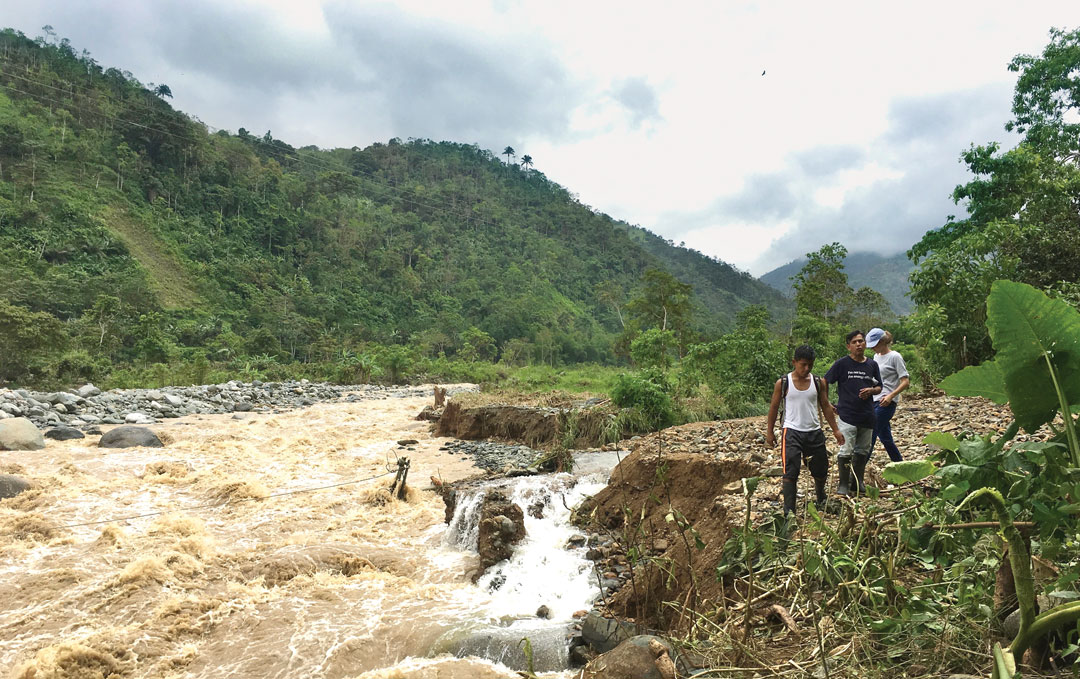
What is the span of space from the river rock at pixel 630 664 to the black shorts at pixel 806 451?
1.75 metres

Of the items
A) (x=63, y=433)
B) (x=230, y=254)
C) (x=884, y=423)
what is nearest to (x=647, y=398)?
(x=884, y=423)

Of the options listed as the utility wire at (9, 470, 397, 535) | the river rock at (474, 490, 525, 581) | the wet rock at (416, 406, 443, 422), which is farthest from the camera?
the wet rock at (416, 406, 443, 422)

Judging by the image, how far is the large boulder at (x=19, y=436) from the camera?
11578 millimetres

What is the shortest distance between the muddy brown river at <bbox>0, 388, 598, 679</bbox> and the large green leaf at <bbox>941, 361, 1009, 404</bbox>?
4116 mm

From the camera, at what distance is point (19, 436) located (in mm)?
11703

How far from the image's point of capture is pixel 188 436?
44.8 feet

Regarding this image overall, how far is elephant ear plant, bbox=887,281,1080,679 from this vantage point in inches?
56.5

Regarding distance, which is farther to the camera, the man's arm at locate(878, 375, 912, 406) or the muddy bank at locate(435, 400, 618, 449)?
the muddy bank at locate(435, 400, 618, 449)

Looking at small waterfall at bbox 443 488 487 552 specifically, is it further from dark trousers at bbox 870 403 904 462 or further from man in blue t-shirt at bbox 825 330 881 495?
dark trousers at bbox 870 403 904 462

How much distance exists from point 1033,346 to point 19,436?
16.5m

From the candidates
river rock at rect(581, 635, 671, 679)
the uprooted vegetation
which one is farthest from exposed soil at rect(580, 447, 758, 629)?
the uprooted vegetation

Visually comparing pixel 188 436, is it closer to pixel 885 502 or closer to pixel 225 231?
pixel 885 502

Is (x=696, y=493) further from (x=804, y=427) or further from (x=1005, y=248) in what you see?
(x=1005, y=248)

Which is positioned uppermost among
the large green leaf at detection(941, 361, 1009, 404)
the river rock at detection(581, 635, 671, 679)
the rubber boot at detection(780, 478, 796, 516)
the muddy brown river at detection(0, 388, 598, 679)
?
the large green leaf at detection(941, 361, 1009, 404)
